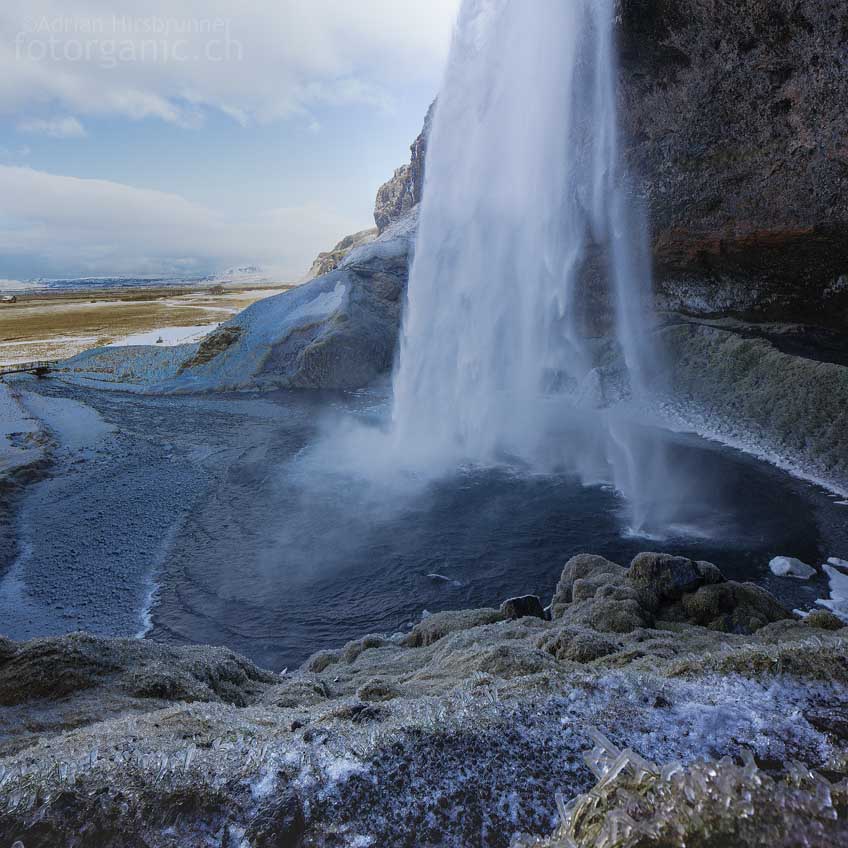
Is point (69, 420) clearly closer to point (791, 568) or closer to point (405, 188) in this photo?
point (791, 568)

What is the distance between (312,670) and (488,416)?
8.70m

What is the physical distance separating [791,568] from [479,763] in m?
6.61

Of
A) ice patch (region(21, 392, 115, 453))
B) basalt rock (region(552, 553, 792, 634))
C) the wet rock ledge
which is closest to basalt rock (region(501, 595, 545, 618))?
basalt rock (region(552, 553, 792, 634))

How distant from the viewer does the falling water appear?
1134 centimetres

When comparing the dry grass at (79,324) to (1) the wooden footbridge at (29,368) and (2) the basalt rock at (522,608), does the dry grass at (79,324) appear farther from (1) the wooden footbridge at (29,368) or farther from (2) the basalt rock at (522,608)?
(2) the basalt rock at (522,608)

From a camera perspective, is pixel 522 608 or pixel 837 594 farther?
pixel 837 594

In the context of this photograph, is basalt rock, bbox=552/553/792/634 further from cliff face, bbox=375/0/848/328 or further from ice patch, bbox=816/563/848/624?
cliff face, bbox=375/0/848/328

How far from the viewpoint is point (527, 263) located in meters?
13.7

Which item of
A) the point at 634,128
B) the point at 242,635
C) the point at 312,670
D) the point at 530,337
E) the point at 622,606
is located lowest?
the point at 242,635

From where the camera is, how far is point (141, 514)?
897cm

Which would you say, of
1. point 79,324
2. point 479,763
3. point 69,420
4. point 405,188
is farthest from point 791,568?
point 79,324

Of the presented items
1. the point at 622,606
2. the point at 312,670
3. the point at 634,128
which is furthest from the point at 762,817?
the point at 634,128

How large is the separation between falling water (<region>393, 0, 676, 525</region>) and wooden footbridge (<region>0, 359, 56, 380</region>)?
1427 centimetres

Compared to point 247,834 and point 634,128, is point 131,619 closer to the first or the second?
Answer: point 247,834
